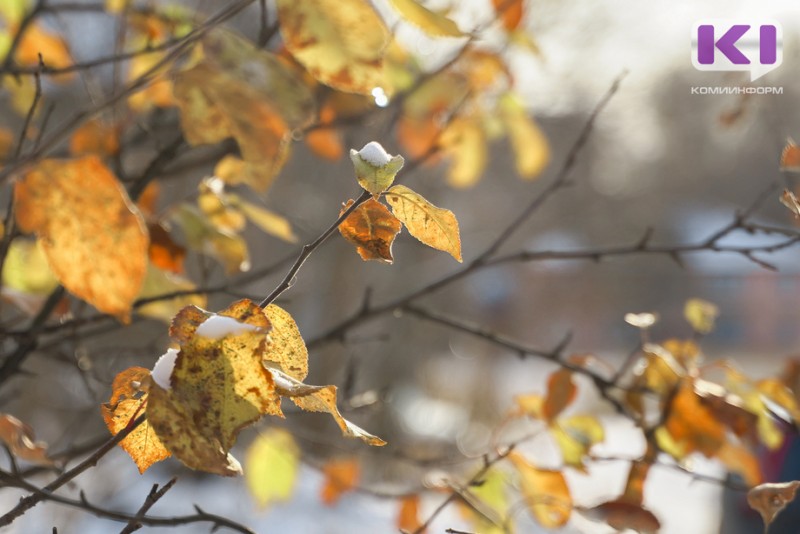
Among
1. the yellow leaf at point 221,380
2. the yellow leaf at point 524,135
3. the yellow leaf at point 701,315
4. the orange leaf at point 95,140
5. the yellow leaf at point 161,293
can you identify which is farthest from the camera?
the yellow leaf at point 524,135

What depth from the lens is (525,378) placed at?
39.0 ft

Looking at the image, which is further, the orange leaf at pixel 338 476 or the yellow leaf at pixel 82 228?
the orange leaf at pixel 338 476

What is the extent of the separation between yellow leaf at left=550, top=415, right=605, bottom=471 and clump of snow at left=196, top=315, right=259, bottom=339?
53 centimetres

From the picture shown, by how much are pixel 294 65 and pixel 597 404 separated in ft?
29.7

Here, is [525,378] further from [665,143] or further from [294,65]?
[294,65]

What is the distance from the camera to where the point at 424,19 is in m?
0.52

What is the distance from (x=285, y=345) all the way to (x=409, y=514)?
0.71 meters

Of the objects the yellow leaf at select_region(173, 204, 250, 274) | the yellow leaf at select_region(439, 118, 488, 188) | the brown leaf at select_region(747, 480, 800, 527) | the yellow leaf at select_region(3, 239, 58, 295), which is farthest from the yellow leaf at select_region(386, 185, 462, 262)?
the yellow leaf at select_region(439, 118, 488, 188)

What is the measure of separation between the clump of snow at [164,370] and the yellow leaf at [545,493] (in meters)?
0.48

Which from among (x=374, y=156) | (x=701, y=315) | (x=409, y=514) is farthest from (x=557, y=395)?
(x=374, y=156)

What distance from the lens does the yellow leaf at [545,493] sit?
768 mm

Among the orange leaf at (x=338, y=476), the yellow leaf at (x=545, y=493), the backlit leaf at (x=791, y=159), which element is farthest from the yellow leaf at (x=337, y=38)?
the orange leaf at (x=338, y=476)

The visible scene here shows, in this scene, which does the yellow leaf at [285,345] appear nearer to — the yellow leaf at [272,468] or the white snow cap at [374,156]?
the white snow cap at [374,156]

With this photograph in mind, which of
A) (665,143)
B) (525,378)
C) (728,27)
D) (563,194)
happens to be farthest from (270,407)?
(665,143)
